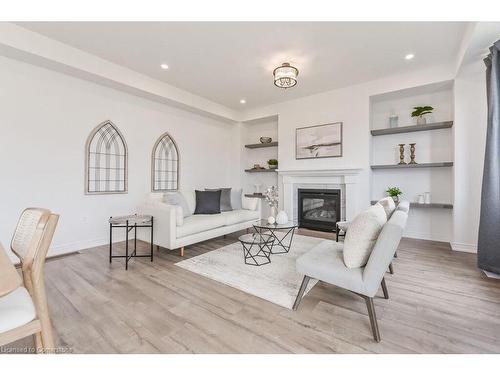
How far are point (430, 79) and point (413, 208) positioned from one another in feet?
7.25

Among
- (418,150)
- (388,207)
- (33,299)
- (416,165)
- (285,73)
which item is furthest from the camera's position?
(418,150)

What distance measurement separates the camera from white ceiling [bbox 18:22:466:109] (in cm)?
273

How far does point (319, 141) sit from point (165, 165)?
3.23 metres

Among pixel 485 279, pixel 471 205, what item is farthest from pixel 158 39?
pixel 471 205

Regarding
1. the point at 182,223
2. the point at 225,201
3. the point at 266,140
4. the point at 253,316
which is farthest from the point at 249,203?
the point at 253,316

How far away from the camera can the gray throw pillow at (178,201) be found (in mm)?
3703

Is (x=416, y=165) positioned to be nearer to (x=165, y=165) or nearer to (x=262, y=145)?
(x=262, y=145)

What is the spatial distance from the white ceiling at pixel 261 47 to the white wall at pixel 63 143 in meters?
0.68

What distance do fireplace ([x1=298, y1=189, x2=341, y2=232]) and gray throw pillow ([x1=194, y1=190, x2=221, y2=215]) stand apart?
6.53 feet

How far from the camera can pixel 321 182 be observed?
4887mm

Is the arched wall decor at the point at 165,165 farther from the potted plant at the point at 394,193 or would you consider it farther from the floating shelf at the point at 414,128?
the potted plant at the point at 394,193

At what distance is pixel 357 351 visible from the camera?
1490mm

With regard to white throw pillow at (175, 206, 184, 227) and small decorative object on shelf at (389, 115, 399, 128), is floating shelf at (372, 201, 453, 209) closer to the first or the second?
small decorative object on shelf at (389, 115, 399, 128)
